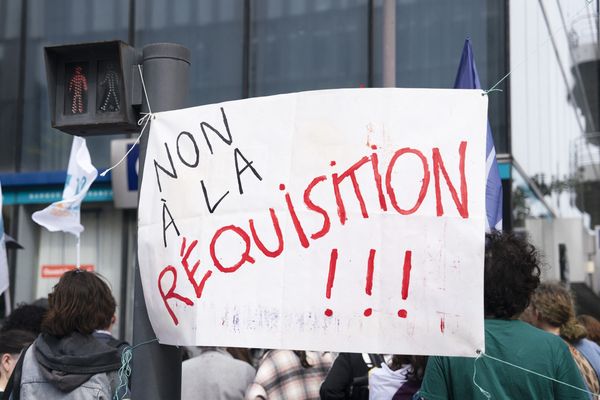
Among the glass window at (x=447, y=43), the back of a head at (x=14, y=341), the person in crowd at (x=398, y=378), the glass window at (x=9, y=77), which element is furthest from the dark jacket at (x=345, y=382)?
the glass window at (x=9, y=77)

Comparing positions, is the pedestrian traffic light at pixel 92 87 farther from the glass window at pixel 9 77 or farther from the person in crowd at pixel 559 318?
the glass window at pixel 9 77

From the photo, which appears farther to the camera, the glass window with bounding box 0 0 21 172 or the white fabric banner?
the glass window with bounding box 0 0 21 172

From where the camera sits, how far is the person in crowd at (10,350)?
4352 mm

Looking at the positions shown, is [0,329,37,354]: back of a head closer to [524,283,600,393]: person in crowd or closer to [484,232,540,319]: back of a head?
[484,232,540,319]: back of a head

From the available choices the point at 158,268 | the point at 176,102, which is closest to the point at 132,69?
the point at 176,102

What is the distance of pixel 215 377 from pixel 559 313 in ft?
6.74

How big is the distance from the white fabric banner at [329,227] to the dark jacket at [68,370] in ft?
2.06

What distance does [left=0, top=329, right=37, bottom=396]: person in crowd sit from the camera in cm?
435

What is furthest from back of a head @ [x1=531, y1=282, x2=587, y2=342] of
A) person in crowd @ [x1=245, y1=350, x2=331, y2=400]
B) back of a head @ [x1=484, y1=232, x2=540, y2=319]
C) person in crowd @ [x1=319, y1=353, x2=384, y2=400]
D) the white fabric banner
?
the white fabric banner

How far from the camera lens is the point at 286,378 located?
4605 millimetres

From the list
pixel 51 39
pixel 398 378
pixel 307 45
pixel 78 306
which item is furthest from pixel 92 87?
pixel 51 39

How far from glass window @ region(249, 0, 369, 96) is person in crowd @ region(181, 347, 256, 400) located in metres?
6.55

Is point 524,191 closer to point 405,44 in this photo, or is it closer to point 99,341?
point 405,44

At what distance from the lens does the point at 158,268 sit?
3260 mm
